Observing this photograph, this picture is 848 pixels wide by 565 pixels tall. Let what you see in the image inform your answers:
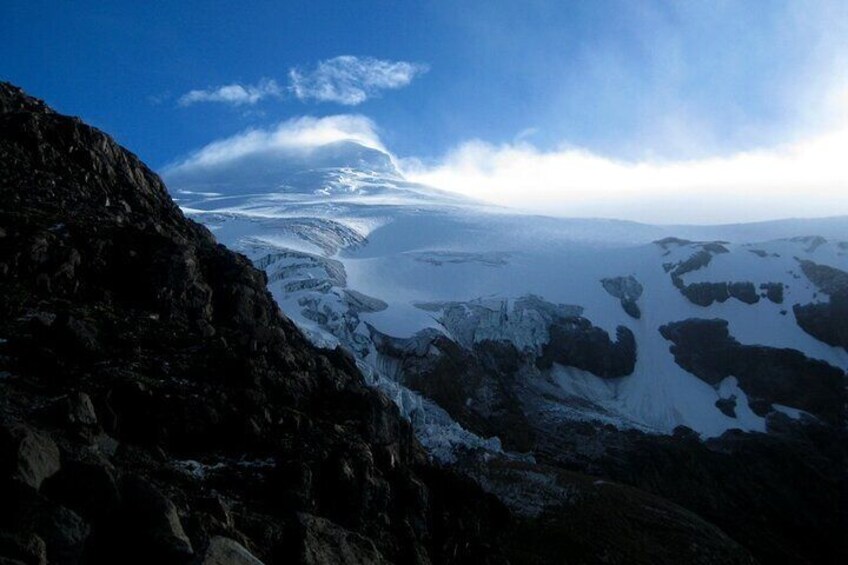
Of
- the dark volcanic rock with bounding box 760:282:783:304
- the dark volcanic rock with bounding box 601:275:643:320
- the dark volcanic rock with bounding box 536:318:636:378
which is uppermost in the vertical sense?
the dark volcanic rock with bounding box 760:282:783:304

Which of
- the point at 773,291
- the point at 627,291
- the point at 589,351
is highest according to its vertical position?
the point at 773,291

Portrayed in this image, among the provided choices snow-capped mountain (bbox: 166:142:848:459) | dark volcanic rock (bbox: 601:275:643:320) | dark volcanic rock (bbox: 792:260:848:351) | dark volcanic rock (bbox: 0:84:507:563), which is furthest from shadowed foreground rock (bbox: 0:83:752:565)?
dark volcanic rock (bbox: 601:275:643:320)

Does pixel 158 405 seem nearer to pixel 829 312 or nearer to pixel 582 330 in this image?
pixel 582 330

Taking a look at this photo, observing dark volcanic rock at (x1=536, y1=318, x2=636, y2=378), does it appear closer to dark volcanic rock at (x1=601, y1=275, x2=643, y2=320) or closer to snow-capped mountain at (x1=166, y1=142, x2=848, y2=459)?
snow-capped mountain at (x1=166, y1=142, x2=848, y2=459)

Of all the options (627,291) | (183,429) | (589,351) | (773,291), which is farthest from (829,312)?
(183,429)

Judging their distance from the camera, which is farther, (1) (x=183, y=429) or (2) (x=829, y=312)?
(2) (x=829, y=312)

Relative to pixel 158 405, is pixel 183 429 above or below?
below

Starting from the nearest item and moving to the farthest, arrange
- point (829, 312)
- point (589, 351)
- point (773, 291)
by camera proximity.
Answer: point (829, 312) → point (589, 351) → point (773, 291)

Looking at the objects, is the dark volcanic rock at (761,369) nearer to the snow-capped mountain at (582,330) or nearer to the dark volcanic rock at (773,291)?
the snow-capped mountain at (582,330)

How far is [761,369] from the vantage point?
71.4m

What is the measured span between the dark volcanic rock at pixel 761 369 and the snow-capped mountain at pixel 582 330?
0.17 meters

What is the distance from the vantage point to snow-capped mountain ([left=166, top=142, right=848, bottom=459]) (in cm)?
6238

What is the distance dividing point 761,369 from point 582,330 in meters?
19.7

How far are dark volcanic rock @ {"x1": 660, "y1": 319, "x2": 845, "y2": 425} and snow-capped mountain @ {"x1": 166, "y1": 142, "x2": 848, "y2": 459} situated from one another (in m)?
0.17
